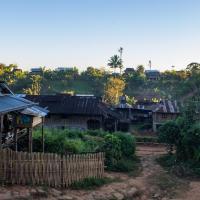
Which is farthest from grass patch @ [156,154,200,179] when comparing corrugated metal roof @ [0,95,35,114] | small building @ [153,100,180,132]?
small building @ [153,100,180,132]

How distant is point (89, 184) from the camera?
15.1 metres

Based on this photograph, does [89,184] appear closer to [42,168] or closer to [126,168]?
[42,168]

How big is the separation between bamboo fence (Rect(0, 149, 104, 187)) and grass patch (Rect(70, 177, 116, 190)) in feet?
0.61

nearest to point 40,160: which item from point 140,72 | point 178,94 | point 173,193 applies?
point 173,193

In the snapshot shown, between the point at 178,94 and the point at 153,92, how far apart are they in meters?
9.92

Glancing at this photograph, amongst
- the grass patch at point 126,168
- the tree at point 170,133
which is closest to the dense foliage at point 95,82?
the tree at point 170,133

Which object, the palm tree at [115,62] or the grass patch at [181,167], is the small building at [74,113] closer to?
the grass patch at [181,167]

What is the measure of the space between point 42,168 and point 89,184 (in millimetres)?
2334

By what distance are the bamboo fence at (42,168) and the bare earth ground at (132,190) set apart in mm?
540

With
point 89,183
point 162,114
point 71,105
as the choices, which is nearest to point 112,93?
point 162,114

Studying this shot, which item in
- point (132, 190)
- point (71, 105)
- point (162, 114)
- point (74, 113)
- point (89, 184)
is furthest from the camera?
point (162, 114)

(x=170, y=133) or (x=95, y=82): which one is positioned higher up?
(x=95, y=82)

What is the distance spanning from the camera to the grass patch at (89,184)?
14539 mm

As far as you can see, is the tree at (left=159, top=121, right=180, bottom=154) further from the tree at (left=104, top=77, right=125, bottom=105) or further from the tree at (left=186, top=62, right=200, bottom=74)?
the tree at (left=186, top=62, right=200, bottom=74)
